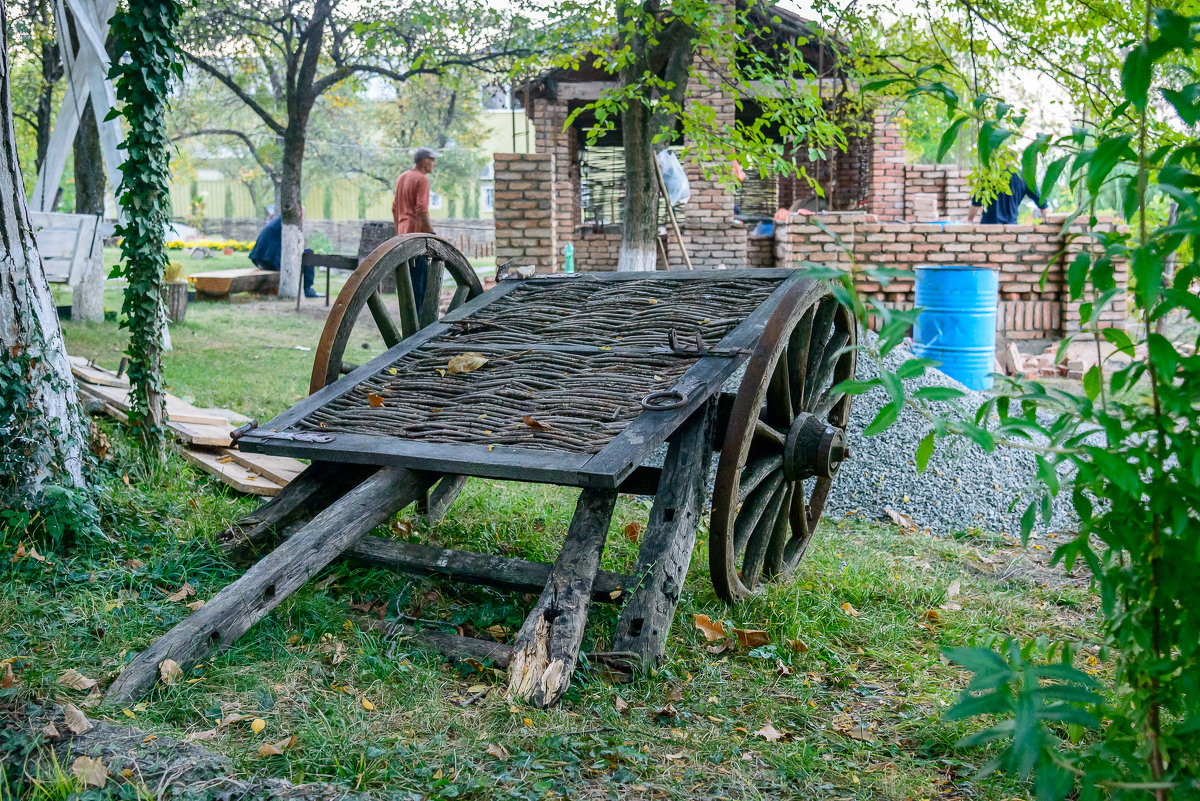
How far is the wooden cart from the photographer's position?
2.74 metres

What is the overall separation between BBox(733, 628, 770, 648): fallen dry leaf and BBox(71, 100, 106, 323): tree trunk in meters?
8.02

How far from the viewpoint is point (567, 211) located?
14.1 m

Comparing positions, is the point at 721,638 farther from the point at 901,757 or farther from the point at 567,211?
the point at 567,211

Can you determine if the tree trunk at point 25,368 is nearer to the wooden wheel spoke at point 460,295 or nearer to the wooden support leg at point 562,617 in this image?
the wooden wheel spoke at point 460,295

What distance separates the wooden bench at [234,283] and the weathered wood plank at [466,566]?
1129 centimetres

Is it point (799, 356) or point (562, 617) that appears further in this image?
point (799, 356)

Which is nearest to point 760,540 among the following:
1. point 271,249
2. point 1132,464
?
point 1132,464

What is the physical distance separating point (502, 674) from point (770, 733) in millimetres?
754

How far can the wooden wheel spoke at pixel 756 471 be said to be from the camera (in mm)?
3350

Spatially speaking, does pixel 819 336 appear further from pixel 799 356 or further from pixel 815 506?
pixel 815 506

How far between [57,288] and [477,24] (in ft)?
23.9

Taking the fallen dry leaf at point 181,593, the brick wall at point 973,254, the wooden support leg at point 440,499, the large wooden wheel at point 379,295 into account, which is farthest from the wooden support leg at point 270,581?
the brick wall at point 973,254

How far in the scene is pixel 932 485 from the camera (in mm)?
5320

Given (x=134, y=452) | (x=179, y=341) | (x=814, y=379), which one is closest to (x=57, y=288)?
(x=179, y=341)
